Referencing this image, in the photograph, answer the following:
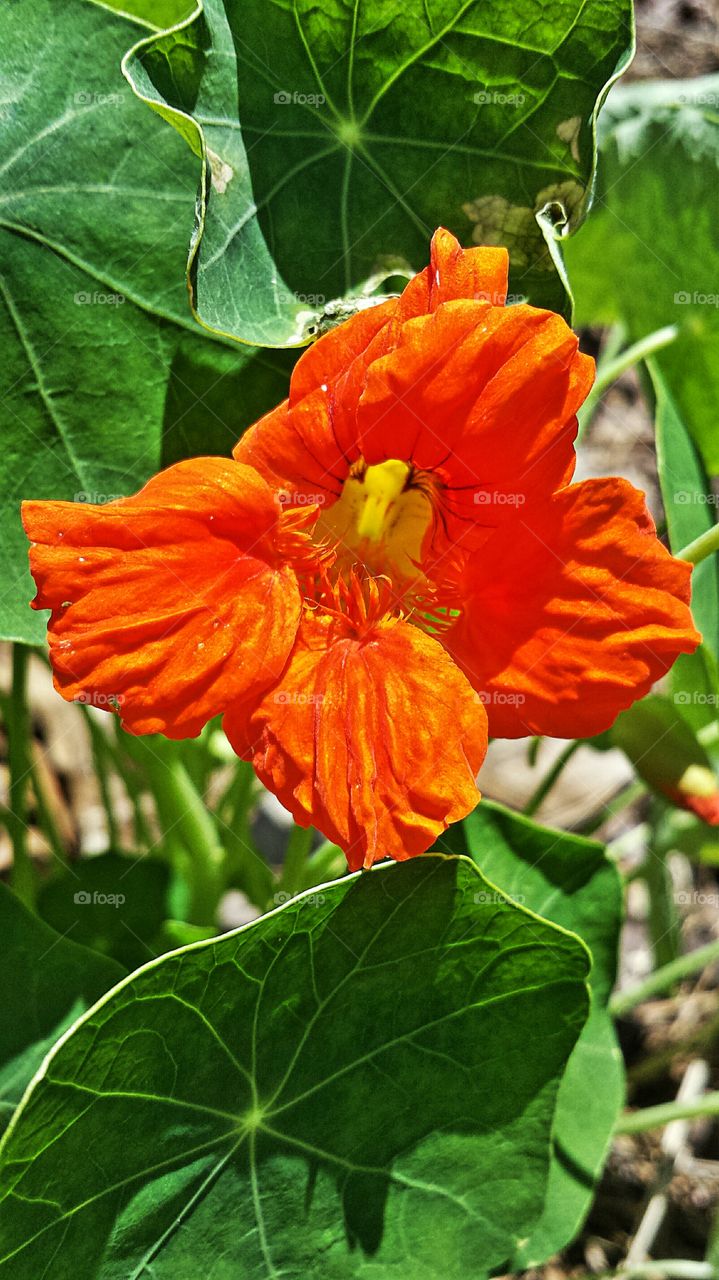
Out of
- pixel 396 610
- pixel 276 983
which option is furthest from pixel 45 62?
pixel 276 983

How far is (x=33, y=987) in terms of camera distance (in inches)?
41.3

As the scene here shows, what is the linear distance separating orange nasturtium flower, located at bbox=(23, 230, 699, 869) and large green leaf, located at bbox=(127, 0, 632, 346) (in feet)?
0.51

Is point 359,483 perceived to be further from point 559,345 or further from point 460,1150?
point 460,1150

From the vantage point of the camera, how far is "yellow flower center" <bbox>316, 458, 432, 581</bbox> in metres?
1.04

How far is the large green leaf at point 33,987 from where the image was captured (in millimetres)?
1032

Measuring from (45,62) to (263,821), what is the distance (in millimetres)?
1340

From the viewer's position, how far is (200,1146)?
94 cm
